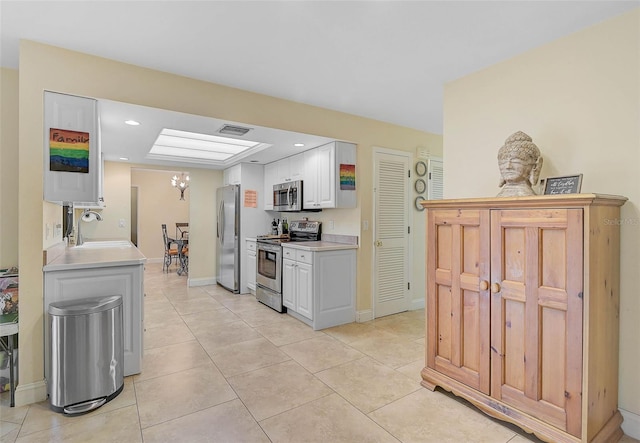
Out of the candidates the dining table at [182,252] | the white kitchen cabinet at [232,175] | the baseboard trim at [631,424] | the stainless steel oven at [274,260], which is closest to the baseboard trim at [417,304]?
the stainless steel oven at [274,260]

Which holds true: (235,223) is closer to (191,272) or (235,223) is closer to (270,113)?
(191,272)

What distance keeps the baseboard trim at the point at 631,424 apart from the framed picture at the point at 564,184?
4.53 ft

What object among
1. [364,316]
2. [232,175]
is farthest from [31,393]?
[232,175]

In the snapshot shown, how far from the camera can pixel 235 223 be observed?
539cm

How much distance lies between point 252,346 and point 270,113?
2.37m

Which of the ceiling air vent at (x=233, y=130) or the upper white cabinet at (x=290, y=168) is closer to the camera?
the ceiling air vent at (x=233, y=130)

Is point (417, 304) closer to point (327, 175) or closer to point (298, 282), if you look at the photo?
point (298, 282)

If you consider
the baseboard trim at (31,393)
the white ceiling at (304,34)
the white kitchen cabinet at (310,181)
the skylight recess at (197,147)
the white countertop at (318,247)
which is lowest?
the baseboard trim at (31,393)

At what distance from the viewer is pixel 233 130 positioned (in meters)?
3.31

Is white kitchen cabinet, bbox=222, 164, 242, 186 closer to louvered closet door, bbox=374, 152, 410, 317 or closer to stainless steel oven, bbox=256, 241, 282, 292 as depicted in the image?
stainless steel oven, bbox=256, 241, 282, 292

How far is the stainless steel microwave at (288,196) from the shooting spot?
4465 mm

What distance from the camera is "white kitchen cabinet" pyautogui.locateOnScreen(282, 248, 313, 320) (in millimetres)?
3768

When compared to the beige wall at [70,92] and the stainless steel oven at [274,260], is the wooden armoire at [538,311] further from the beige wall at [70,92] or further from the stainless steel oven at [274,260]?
the stainless steel oven at [274,260]

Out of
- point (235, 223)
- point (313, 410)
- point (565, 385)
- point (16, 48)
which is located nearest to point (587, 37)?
point (565, 385)
